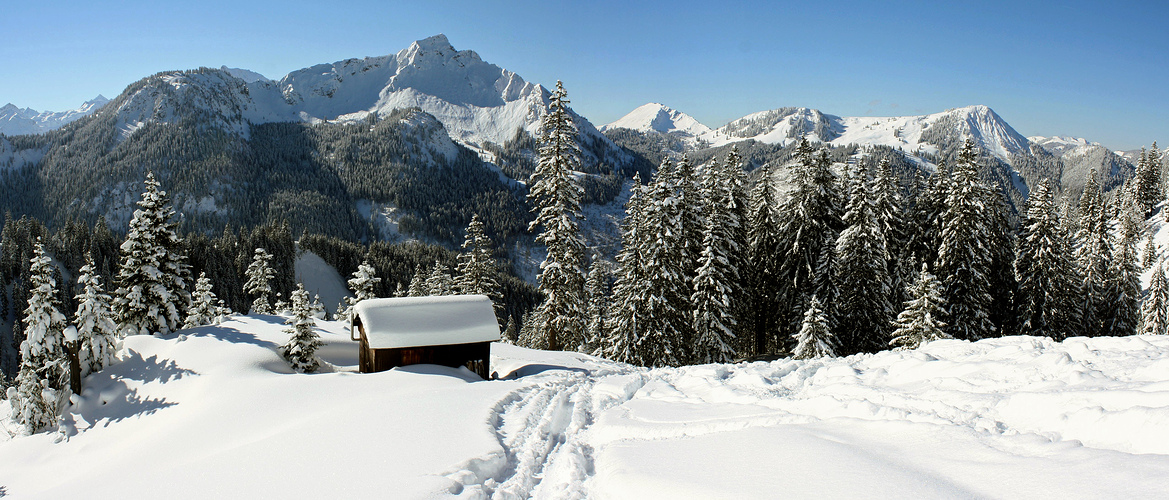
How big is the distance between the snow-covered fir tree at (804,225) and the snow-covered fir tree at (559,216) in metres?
12.3

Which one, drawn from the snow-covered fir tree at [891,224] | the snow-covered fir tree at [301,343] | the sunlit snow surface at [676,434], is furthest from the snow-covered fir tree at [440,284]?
the snow-covered fir tree at [891,224]

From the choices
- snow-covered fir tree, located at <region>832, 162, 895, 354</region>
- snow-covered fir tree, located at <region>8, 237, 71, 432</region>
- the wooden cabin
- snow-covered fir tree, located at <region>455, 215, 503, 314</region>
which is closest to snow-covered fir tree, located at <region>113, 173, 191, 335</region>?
snow-covered fir tree, located at <region>8, 237, 71, 432</region>

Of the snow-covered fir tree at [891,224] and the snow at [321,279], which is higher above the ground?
the snow-covered fir tree at [891,224]

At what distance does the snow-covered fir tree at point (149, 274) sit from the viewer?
2592 centimetres

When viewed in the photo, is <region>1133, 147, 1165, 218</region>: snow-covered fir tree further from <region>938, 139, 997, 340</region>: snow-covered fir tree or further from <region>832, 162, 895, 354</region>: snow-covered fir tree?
<region>832, 162, 895, 354</region>: snow-covered fir tree

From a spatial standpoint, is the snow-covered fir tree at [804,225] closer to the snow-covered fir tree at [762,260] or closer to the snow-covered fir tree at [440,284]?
the snow-covered fir tree at [762,260]

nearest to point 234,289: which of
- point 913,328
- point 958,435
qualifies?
point 913,328

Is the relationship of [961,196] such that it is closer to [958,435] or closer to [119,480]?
[958,435]

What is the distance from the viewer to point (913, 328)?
2470cm

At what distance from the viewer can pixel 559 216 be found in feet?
88.9

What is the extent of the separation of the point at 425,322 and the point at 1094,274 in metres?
47.5

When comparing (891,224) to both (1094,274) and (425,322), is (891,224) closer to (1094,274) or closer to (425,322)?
(1094,274)

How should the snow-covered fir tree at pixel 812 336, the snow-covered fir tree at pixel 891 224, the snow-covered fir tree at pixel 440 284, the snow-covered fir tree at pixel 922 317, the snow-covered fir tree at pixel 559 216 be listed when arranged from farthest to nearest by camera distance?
the snow-covered fir tree at pixel 440 284, the snow-covered fir tree at pixel 891 224, the snow-covered fir tree at pixel 559 216, the snow-covered fir tree at pixel 812 336, the snow-covered fir tree at pixel 922 317

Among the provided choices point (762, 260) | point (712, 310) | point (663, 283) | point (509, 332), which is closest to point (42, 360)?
point (663, 283)
